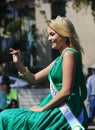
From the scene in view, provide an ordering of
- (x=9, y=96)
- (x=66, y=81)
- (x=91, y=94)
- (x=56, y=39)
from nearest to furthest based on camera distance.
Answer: (x=66, y=81) → (x=56, y=39) → (x=9, y=96) → (x=91, y=94)

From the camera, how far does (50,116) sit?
493 cm

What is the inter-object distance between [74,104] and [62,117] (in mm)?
140

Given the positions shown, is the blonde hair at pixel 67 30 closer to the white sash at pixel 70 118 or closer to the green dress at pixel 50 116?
the green dress at pixel 50 116

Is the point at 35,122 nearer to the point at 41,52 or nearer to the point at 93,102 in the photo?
the point at 93,102

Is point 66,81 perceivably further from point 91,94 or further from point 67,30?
point 91,94

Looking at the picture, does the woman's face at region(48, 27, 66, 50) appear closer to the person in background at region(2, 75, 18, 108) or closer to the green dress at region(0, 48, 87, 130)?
the green dress at region(0, 48, 87, 130)

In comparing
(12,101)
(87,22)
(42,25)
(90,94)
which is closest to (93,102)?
(90,94)

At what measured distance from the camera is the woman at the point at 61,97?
488 centimetres

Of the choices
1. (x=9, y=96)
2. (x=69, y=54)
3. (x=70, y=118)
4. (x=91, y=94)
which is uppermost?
(x=69, y=54)

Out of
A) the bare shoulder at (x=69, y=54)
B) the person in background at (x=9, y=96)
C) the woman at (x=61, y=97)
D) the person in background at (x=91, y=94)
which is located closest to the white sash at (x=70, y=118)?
the woman at (x=61, y=97)

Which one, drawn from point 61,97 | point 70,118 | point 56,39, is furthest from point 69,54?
point 70,118

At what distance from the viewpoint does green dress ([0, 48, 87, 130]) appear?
4.91m

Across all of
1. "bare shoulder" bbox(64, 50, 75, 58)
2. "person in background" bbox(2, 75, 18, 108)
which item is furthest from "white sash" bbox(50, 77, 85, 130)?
"person in background" bbox(2, 75, 18, 108)

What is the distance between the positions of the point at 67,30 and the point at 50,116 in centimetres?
68
